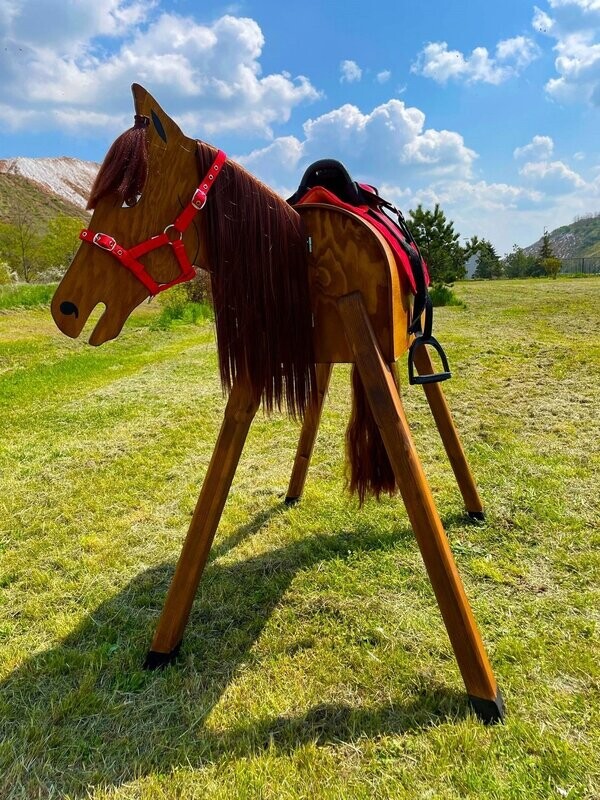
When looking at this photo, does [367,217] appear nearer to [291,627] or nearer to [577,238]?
[291,627]

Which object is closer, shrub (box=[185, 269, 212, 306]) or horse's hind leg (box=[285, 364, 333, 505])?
horse's hind leg (box=[285, 364, 333, 505])

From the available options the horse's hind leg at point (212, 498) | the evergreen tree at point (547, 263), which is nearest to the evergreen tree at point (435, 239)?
the horse's hind leg at point (212, 498)

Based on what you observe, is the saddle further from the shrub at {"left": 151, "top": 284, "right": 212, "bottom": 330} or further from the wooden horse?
the shrub at {"left": 151, "top": 284, "right": 212, "bottom": 330}

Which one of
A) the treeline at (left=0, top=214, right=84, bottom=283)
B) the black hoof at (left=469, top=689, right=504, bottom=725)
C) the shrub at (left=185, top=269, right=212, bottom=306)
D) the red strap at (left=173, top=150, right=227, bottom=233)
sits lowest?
the black hoof at (left=469, top=689, right=504, bottom=725)

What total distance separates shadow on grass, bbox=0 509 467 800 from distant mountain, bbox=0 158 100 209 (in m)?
118

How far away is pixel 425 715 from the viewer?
1.69 m

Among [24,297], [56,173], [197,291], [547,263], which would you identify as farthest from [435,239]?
[56,173]

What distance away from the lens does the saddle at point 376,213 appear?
192cm

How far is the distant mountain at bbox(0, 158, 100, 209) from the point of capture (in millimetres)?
105287

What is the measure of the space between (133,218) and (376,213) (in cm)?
110

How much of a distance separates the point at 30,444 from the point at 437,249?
48.7ft

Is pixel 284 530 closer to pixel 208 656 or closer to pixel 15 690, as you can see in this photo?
pixel 208 656

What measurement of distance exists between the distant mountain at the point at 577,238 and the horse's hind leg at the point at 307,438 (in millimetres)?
106296

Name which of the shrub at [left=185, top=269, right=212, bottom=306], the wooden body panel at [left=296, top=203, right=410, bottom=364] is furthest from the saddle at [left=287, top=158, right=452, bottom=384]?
the shrub at [left=185, top=269, right=212, bottom=306]
